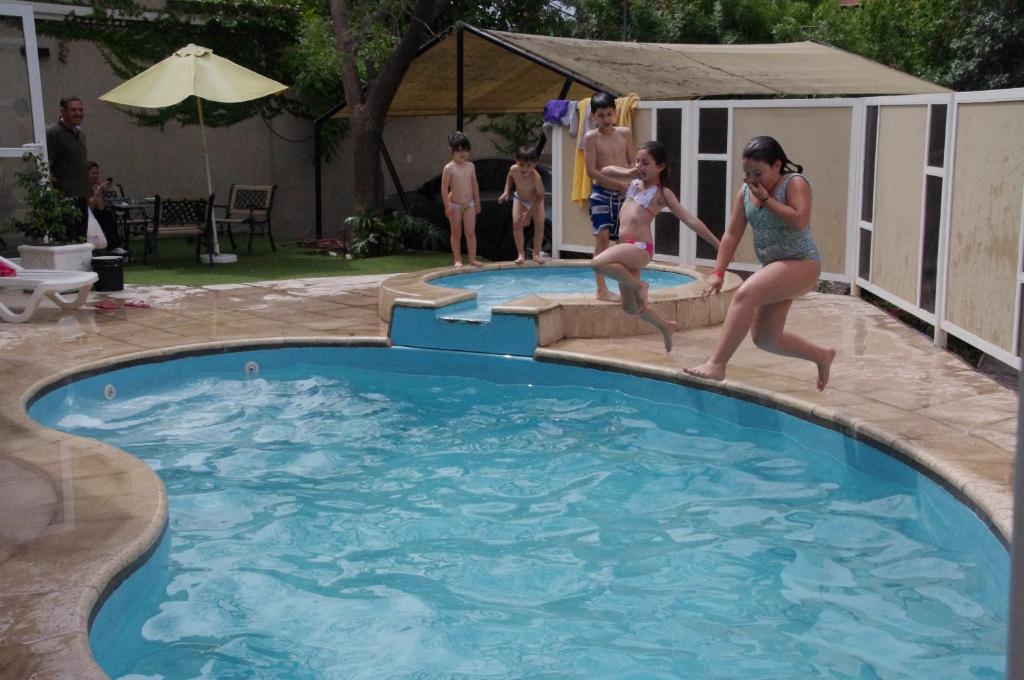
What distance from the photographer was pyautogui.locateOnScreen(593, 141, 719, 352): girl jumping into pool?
6793mm

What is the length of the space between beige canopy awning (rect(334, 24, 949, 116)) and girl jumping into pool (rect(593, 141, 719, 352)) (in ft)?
17.2

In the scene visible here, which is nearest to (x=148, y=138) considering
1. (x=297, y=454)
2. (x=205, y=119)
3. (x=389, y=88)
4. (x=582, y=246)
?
(x=205, y=119)

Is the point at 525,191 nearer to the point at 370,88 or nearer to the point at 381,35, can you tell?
Result: the point at 381,35

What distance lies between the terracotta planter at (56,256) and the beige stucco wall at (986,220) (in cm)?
778

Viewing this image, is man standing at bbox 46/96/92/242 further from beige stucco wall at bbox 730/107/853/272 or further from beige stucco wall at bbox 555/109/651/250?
beige stucco wall at bbox 730/107/853/272

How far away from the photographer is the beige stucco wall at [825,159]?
10.5m

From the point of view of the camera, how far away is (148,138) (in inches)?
655

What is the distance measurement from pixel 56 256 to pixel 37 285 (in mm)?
1256

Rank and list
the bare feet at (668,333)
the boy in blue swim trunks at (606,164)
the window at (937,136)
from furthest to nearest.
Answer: the boy in blue swim trunks at (606,164) → the window at (937,136) → the bare feet at (668,333)

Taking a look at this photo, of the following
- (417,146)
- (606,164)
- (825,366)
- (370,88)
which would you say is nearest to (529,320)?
(606,164)

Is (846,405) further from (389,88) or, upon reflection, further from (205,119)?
(205,119)

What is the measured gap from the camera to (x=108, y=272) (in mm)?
10812

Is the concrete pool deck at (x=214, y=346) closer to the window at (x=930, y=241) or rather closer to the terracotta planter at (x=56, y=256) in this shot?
the window at (x=930, y=241)

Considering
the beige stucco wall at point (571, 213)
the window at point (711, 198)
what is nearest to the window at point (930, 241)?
the window at point (711, 198)
